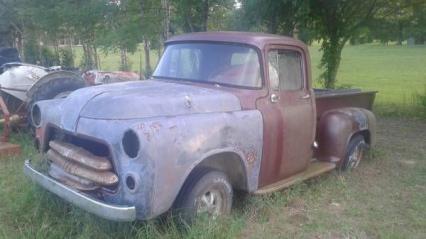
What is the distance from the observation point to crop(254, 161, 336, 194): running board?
16.5 ft

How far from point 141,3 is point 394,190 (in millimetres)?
8267

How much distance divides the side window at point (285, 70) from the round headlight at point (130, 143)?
6.05ft

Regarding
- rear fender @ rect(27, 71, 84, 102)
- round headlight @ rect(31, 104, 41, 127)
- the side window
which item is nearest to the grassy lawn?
round headlight @ rect(31, 104, 41, 127)

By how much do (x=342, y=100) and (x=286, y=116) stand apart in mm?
1990

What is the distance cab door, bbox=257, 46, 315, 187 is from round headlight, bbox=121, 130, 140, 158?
60.0 inches

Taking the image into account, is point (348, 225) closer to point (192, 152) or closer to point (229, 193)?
point (229, 193)

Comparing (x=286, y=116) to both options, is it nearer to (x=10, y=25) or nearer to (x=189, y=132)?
(x=189, y=132)

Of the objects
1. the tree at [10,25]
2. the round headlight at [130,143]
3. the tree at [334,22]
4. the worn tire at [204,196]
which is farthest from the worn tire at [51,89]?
the tree at [10,25]

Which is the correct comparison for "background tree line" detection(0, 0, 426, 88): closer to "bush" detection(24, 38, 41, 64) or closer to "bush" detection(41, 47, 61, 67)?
"bush" detection(41, 47, 61, 67)

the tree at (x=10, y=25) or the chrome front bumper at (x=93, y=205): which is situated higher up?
the tree at (x=10, y=25)

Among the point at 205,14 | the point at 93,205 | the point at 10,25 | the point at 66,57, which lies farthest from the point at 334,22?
the point at 10,25

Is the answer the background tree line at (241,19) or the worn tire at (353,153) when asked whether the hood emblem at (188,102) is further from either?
the background tree line at (241,19)

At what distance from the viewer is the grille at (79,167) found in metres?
3.97

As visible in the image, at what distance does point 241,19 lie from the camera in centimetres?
1086
